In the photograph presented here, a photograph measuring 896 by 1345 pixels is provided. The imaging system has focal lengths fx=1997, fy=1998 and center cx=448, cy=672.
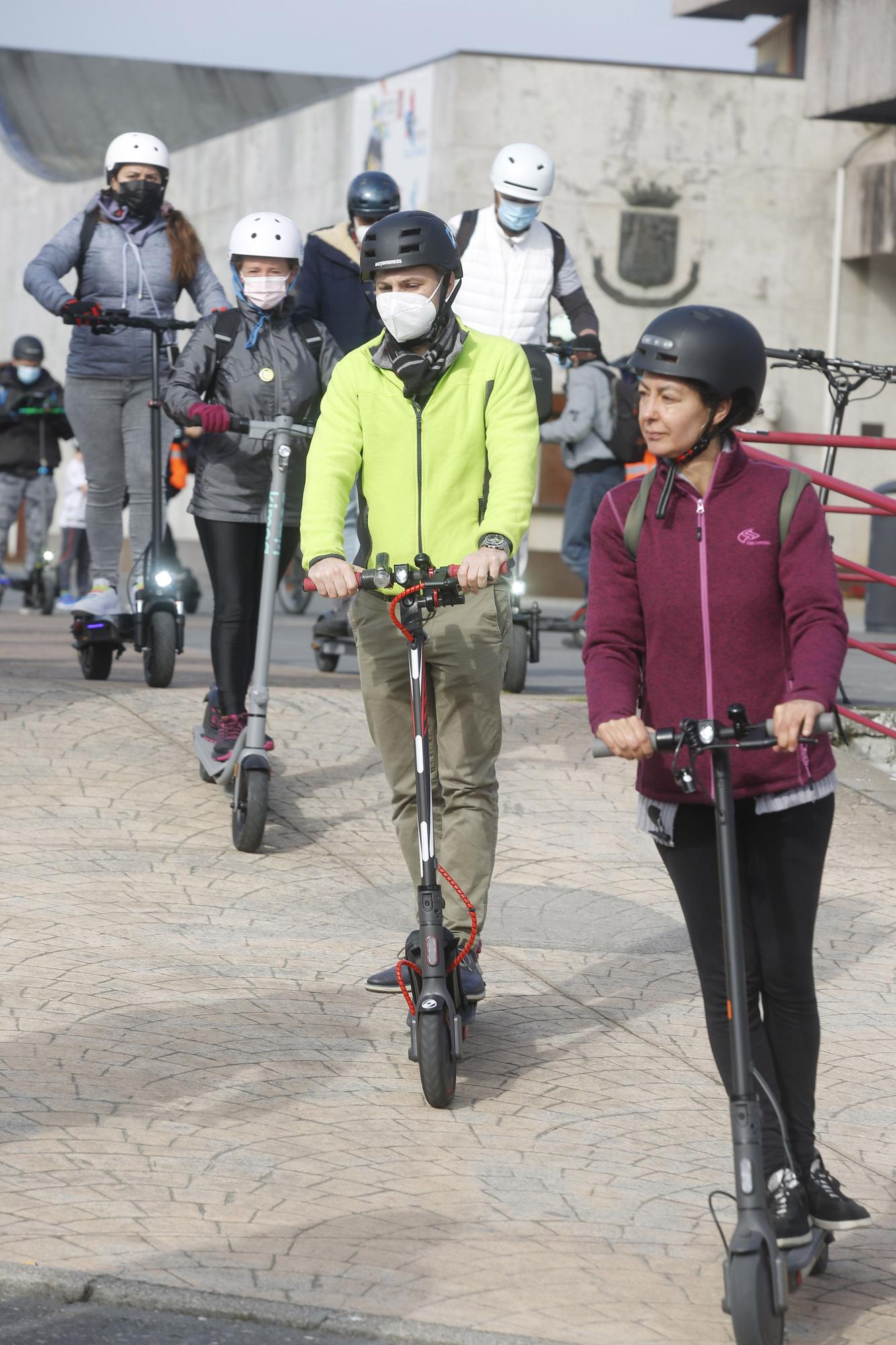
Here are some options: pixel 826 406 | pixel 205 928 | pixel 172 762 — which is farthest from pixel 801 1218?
pixel 826 406

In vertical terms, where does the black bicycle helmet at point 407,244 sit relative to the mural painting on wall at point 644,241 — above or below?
below

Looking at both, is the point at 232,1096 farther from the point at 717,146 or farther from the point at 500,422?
the point at 717,146

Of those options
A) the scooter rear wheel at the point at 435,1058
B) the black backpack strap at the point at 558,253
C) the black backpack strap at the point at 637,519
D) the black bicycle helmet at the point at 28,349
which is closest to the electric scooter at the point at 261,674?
the scooter rear wheel at the point at 435,1058

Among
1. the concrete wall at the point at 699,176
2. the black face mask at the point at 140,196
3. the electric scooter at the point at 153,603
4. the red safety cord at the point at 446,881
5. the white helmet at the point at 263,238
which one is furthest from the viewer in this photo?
the concrete wall at the point at 699,176

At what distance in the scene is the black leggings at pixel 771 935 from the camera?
370cm

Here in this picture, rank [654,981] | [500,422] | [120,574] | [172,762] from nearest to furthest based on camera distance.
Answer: [500,422] < [654,981] < [172,762] < [120,574]

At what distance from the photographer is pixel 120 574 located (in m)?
9.24

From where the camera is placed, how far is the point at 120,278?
886 centimetres

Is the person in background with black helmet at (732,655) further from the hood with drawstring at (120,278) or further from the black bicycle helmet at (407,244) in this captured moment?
the hood with drawstring at (120,278)

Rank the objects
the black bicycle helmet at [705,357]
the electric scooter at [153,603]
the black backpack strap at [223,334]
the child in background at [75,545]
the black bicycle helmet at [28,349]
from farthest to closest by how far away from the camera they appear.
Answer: the child in background at [75,545] → the black bicycle helmet at [28,349] → the electric scooter at [153,603] → the black backpack strap at [223,334] → the black bicycle helmet at [705,357]

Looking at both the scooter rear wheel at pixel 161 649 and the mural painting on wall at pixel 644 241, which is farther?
the mural painting on wall at pixel 644 241

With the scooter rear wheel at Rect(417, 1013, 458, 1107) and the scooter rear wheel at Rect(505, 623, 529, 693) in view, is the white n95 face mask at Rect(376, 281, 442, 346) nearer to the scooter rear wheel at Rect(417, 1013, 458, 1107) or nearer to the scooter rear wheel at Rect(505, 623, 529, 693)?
the scooter rear wheel at Rect(417, 1013, 458, 1107)

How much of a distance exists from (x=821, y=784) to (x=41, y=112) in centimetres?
4034

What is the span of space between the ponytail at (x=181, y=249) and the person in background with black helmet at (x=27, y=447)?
26.7 feet
